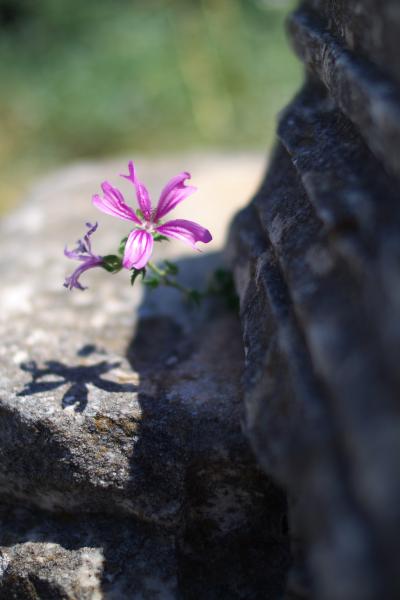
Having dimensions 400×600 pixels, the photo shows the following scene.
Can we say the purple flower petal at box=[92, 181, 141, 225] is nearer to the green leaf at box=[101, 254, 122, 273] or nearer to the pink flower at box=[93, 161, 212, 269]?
the pink flower at box=[93, 161, 212, 269]

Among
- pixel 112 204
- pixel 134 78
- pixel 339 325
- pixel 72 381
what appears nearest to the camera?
pixel 339 325

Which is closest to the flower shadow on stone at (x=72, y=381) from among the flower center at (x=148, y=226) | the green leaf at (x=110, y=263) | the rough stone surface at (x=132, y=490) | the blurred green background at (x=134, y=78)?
the rough stone surface at (x=132, y=490)

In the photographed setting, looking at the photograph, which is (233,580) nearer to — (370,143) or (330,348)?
(330,348)

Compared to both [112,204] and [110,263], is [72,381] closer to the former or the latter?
[110,263]

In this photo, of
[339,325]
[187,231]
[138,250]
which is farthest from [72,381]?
[339,325]

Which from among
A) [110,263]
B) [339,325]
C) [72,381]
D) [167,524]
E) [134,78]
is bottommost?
[167,524]

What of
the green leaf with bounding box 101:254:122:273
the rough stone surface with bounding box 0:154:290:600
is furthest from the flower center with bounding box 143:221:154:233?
the rough stone surface with bounding box 0:154:290:600
